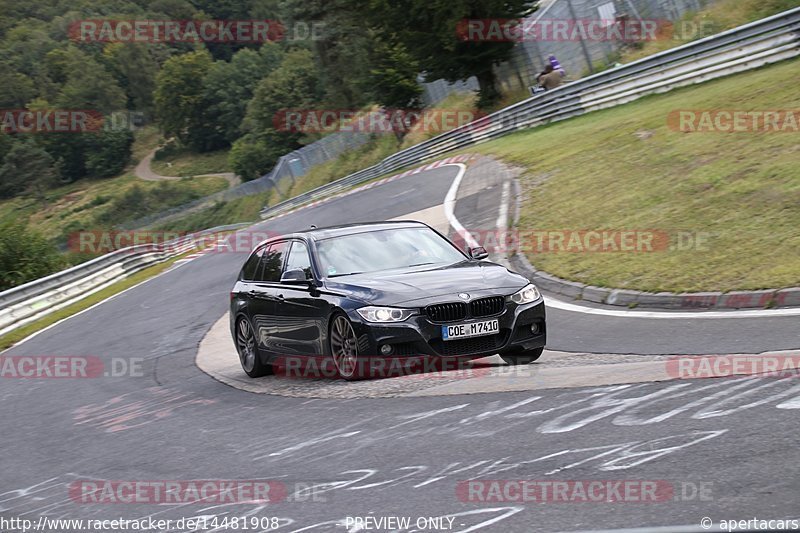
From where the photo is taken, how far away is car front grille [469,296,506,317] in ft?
30.9

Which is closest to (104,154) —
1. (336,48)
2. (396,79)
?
(336,48)

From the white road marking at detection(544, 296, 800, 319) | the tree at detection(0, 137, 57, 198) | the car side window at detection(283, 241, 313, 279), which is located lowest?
the white road marking at detection(544, 296, 800, 319)

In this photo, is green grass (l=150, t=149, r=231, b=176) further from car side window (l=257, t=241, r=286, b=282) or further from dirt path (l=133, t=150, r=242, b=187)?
car side window (l=257, t=241, r=286, b=282)

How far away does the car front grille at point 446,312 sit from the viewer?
9.32 metres

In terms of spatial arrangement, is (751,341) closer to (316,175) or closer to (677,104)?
(677,104)

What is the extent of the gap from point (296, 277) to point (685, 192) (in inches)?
311

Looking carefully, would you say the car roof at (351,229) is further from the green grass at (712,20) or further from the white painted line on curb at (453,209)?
the green grass at (712,20)

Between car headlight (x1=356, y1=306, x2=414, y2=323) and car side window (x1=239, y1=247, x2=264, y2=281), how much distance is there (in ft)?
10.9

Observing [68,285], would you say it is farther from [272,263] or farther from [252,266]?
[272,263]

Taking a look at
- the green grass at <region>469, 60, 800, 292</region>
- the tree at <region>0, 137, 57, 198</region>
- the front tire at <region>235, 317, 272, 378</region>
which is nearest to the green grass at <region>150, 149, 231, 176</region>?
the tree at <region>0, 137, 57, 198</region>

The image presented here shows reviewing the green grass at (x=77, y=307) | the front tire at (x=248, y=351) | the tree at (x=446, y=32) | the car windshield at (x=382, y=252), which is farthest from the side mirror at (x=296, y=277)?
the tree at (x=446, y=32)

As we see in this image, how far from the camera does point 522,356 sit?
1012 cm

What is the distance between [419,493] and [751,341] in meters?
4.52

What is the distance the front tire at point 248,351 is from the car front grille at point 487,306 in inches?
129
